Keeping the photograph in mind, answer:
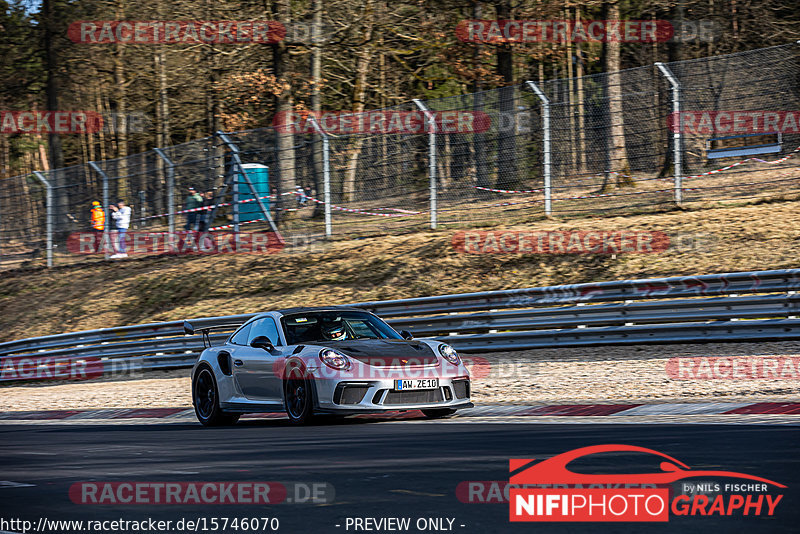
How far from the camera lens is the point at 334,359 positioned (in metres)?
10.2

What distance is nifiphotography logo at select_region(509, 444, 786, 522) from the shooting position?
202 inches

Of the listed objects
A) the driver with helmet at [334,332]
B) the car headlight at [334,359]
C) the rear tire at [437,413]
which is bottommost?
the rear tire at [437,413]

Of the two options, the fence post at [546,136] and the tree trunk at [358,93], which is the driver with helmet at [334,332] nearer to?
the fence post at [546,136]

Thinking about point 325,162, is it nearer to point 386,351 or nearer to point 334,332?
point 334,332

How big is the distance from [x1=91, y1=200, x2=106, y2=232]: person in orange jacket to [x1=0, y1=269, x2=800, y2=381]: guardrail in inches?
304

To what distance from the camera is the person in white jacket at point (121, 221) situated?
85.0 ft

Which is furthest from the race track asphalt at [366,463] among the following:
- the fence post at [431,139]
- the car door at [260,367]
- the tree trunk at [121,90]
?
the tree trunk at [121,90]

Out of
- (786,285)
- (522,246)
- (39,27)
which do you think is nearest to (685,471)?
(786,285)

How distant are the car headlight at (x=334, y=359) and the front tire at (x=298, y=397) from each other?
0.83 ft

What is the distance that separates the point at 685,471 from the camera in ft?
20.2

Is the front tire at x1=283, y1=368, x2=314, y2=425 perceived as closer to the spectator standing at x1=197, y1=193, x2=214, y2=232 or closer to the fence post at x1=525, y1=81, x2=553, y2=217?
the fence post at x1=525, y1=81, x2=553, y2=217

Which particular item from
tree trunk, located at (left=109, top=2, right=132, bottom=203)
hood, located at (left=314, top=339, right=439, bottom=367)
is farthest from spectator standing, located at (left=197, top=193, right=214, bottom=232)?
hood, located at (left=314, top=339, right=439, bottom=367)

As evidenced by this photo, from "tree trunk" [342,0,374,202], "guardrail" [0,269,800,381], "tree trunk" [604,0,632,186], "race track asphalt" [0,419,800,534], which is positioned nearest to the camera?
"race track asphalt" [0,419,800,534]

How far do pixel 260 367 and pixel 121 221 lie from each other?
1639 centimetres
